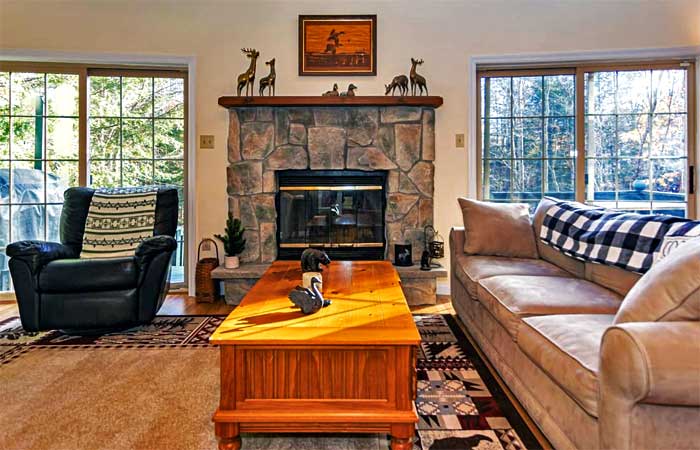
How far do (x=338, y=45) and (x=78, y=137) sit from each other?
247cm

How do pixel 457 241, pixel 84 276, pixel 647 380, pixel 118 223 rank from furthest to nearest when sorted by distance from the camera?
pixel 118 223, pixel 457 241, pixel 84 276, pixel 647 380

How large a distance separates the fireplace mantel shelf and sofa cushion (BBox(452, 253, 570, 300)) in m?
1.44

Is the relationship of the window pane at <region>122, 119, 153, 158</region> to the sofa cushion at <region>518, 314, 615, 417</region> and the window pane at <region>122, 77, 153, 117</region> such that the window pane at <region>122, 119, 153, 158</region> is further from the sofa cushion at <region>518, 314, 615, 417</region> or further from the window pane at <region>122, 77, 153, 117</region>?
the sofa cushion at <region>518, 314, 615, 417</region>

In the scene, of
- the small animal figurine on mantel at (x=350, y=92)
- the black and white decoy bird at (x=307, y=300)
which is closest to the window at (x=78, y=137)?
the small animal figurine on mantel at (x=350, y=92)

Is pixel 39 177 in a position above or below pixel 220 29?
below

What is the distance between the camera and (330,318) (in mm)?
1771

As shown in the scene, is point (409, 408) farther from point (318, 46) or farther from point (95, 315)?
point (318, 46)

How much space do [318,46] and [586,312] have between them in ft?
10.3

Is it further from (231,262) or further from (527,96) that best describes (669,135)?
(231,262)

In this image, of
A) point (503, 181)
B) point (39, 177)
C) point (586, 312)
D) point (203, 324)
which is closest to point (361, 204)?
point (503, 181)

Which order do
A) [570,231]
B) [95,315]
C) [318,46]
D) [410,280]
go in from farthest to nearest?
1. [318,46]
2. [410,280]
3. [95,315]
4. [570,231]

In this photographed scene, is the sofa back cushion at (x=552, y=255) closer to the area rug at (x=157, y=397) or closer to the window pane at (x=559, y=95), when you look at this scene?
the area rug at (x=157, y=397)

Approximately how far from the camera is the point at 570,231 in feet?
8.63

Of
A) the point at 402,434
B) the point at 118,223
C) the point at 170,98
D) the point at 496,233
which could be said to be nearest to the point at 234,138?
the point at 170,98
